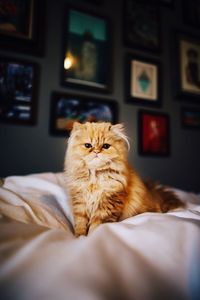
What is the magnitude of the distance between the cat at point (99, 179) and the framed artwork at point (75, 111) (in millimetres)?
701

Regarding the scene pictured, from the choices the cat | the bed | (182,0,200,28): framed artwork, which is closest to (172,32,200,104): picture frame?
(182,0,200,28): framed artwork

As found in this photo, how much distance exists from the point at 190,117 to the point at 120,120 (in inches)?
28.4

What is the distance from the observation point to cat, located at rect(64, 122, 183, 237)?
30.1 inches

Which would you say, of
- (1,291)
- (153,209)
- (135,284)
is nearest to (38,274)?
(1,291)

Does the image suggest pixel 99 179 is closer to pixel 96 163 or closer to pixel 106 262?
pixel 96 163

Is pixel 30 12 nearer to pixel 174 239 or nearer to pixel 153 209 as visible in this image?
pixel 153 209

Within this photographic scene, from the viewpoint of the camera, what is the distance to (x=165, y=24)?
199 centimetres

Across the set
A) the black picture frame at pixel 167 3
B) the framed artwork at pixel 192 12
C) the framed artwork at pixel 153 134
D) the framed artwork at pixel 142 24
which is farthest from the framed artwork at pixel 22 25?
the framed artwork at pixel 192 12

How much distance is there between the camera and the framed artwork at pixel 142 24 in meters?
1.83

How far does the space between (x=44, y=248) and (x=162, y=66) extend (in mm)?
1880

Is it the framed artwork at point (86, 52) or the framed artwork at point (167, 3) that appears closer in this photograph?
the framed artwork at point (86, 52)

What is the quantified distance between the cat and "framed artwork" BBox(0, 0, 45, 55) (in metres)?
0.98

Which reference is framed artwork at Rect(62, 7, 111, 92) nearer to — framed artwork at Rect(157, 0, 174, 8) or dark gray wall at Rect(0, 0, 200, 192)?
dark gray wall at Rect(0, 0, 200, 192)

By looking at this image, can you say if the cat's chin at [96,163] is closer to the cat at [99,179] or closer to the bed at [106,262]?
the cat at [99,179]
